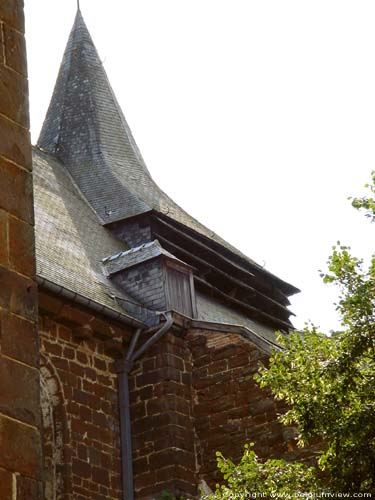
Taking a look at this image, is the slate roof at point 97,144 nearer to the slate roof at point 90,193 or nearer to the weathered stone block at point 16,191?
the slate roof at point 90,193

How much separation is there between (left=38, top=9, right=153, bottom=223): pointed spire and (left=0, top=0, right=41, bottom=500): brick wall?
1197 cm

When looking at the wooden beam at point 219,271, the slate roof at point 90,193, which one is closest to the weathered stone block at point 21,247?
the slate roof at point 90,193

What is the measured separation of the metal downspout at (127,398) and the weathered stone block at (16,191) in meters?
8.42

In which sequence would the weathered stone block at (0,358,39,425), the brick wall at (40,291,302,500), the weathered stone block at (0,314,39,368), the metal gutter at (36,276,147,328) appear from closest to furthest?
1. the weathered stone block at (0,358,39,425)
2. the weathered stone block at (0,314,39,368)
3. the metal gutter at (36,276,147,328)
4. the brick wall at (40,291,302,500)

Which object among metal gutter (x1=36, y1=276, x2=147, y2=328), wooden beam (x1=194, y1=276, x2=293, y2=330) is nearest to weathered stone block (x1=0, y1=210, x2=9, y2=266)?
metal gutter (x1=36, y1=276, x2=147, y2=328)

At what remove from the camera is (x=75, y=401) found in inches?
539

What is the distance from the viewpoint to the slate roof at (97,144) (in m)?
19.0

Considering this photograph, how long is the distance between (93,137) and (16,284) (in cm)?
1581

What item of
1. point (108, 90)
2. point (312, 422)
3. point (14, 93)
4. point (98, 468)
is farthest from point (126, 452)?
point (108, 90)

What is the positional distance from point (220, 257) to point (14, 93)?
12.9 metres

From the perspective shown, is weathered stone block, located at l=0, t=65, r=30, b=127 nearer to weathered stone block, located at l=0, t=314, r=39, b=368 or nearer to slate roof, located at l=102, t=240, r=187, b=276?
weathered stone block, located at l=0, t=314, r=39, b=368

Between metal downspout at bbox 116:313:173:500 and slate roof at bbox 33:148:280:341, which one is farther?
slate roof at bbox 33:148:280:341

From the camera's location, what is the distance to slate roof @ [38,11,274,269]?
18953 mm

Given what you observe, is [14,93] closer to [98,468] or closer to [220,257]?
[98,468]
